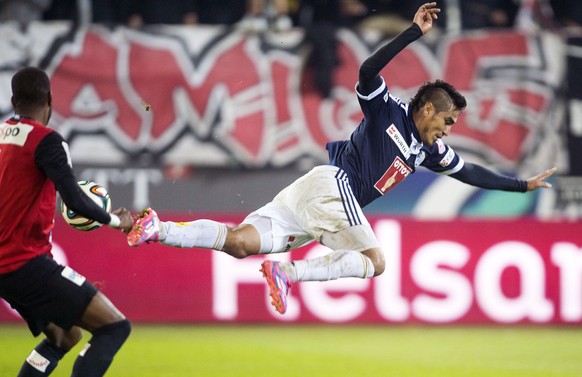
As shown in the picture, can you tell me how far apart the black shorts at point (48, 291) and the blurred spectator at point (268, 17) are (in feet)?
22.0

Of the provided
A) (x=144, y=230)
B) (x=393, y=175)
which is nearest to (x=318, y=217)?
(x=393, y=175)

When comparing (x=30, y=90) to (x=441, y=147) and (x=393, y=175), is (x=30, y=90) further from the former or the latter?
(x=441, y=147)

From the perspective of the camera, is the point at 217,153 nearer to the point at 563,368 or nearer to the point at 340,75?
the point at 340,75

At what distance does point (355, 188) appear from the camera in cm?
700

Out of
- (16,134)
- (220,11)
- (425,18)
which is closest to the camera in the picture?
(16,134)

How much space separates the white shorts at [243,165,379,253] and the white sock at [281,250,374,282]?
183mm

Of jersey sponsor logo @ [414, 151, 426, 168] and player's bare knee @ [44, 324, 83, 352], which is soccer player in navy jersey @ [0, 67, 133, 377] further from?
jersey sponsor logo @ [414, 151, 426, 168]

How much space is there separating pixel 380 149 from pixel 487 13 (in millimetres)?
5653

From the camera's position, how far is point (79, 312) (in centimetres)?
559

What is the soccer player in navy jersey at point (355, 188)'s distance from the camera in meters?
6.59

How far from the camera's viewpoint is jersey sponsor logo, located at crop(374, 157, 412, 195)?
7.01 metres

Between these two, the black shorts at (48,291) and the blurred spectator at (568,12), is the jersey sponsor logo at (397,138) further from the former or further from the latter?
the blurred spectator at (568,12)

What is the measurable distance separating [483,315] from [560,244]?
111 centimetres

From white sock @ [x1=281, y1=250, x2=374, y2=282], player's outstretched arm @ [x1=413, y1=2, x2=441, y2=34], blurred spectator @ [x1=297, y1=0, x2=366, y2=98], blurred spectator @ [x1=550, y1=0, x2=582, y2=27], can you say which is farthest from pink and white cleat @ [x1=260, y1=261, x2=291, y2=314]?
blurred spectator @ [x1=550, y1=0, x2=582, y2=27]
